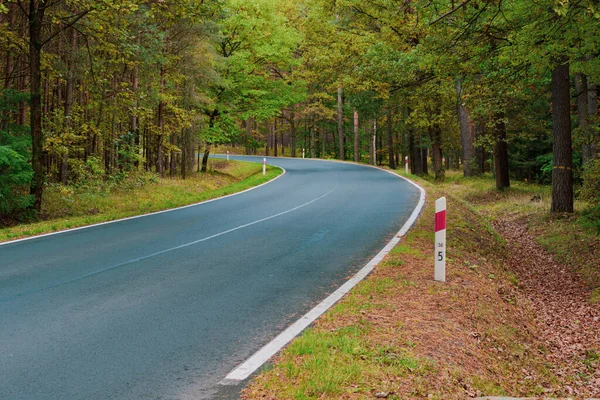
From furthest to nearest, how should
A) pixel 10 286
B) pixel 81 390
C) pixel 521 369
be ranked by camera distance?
pixel 10 286 < pixel 521 369 < pixel 81 390

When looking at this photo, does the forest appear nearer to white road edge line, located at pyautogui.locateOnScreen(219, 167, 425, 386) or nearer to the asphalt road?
white road edge line, located at pyautogui.locateOnScreen(219, 167, 425, 386)

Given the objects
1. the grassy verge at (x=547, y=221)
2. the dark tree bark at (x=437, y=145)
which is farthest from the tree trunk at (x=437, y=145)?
the grassy verge at (x=547, y=221)

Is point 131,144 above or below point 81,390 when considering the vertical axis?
above

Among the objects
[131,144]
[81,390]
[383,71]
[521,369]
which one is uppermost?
[383,71]

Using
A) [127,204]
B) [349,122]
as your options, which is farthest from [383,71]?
[349,122]

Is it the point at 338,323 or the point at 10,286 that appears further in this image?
the point at 10,286

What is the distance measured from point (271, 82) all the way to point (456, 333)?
31964 mm

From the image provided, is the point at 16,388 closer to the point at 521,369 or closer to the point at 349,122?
the point at 521,369

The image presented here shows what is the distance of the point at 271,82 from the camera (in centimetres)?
3538

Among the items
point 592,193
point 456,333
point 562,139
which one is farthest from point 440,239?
point 562,139

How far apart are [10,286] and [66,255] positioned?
202 cm

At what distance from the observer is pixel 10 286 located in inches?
262

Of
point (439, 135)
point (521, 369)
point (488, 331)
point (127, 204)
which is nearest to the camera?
point (521, 369)

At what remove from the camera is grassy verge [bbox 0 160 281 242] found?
12.4 meters
